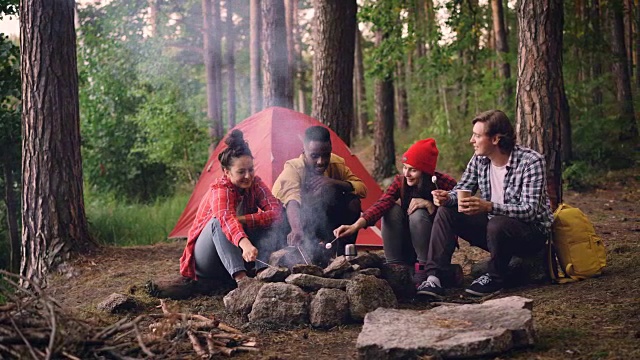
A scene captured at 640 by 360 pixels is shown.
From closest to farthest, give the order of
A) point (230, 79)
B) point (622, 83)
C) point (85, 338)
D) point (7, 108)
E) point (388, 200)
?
point (85, 338) < point (388, 200) < point (7, 108) < point (622, 83) < point (230, 79)

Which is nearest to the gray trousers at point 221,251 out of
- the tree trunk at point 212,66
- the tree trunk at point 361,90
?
the tree trunk at point 212,66

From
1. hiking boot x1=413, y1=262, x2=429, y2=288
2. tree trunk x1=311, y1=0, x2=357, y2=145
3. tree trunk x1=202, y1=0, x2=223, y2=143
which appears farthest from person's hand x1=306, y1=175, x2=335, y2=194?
tree trunk x1=202, y1=0, x2=223, y2=143

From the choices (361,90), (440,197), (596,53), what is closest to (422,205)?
(440,197)

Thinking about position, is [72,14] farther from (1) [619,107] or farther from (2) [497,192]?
(1) [619,107]

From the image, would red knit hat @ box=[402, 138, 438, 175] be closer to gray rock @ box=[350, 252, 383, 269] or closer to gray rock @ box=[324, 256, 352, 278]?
gray rock @ box=[350, 252, 383, 269]

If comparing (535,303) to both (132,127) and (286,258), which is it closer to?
(286,258)

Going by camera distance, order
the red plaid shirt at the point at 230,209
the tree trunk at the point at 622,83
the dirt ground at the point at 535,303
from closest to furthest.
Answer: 1. the dirt ground at the point at 535,303
2. the red plaid shirt at the point at 230,209
3. the tree trunk at the point at 622,83

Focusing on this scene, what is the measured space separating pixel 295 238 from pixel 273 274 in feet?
2.46

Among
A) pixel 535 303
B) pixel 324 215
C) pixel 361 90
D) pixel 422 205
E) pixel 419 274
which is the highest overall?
pixel 361 90

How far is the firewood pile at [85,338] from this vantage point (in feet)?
10.7

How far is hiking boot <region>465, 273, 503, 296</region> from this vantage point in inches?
191

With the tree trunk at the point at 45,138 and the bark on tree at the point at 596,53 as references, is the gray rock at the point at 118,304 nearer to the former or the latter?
the tree trunk at the point at 45,138

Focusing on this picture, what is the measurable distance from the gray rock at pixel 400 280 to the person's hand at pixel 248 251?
36.7 inches

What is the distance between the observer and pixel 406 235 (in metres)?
5.34
